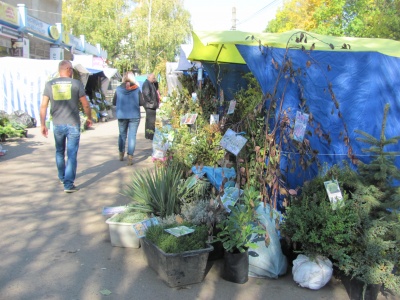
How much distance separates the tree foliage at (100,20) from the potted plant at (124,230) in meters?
39.9

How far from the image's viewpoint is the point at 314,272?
369 cm

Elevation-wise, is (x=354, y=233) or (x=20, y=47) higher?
(x=20, y=47)

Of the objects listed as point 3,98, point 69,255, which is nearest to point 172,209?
point 69,255

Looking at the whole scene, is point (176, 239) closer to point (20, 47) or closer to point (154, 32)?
point (20, 47)

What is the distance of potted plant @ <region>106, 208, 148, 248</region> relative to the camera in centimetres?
443

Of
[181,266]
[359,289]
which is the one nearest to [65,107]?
[181,266]

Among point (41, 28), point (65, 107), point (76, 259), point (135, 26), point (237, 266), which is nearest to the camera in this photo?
point (237, 266)

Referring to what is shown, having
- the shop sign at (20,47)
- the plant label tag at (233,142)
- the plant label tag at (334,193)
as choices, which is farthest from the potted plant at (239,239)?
the shop sign at (20,47)

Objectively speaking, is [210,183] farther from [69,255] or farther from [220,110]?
[220,110]

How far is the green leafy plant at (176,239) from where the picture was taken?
12.0ft

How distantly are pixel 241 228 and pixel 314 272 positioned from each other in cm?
74

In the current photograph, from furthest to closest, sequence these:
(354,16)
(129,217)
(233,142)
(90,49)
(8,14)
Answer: (90,49) → (354,16) → (8,14) → (129,217) → (233,142)

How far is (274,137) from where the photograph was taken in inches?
172

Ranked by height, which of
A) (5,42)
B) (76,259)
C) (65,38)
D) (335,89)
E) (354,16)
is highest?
(354,16)
